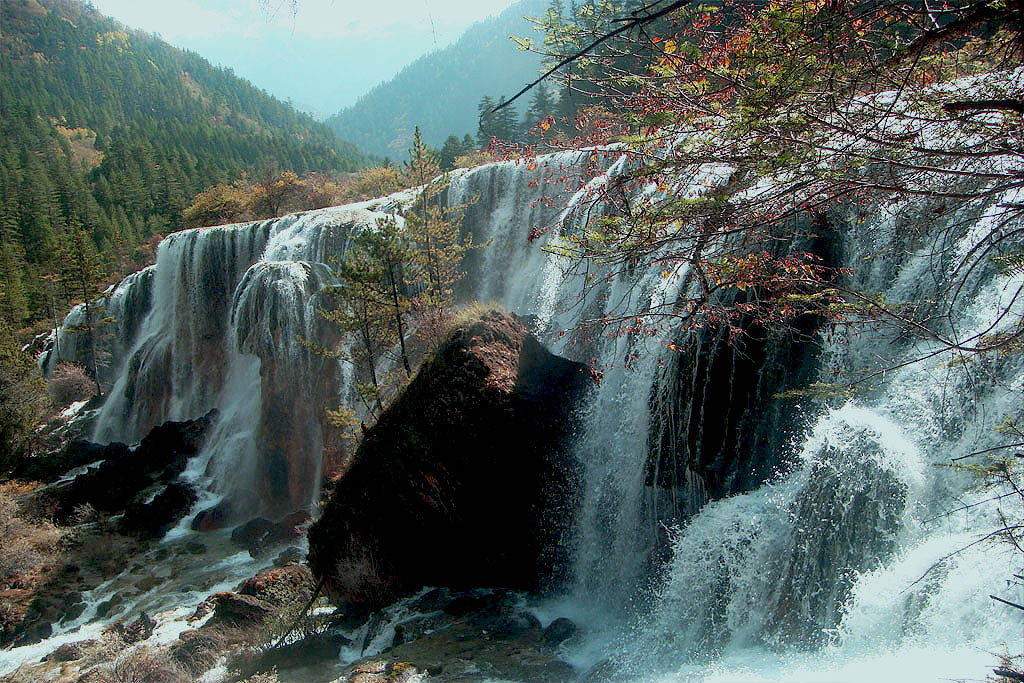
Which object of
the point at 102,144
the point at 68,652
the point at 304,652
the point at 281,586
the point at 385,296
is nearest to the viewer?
the point at 304,652

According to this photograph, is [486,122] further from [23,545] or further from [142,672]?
[23,545]

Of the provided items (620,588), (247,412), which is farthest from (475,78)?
(620,588)

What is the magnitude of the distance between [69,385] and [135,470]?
42.0ft

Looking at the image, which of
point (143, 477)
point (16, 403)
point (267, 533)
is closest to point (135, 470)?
point (143, 477)

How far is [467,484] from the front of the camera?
37.0 feet

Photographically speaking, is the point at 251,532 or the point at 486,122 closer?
the point at 486,122

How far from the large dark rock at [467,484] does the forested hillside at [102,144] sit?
26560mm

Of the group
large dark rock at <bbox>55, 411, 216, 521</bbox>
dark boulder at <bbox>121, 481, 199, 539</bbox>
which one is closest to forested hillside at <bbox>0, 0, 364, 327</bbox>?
large dark rock at <bbox>55, 411, 216, 521</bbox>

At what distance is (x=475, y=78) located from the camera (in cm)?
18312

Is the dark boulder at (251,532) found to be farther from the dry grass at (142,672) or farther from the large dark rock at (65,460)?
the large dark rock at (65,460)

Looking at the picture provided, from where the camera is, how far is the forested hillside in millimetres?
46562

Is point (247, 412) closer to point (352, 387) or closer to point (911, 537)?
point (352, 387)

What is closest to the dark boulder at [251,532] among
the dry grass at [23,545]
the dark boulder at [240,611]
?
the dry grass at [23,545]

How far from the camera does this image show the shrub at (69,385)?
97.2 ft
